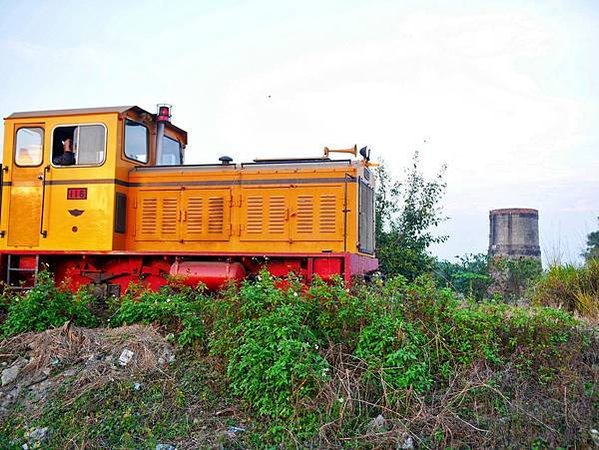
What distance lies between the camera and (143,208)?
10023 mm

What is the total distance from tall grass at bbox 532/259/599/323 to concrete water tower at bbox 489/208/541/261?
812 cm

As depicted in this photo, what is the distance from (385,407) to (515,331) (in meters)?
2.01

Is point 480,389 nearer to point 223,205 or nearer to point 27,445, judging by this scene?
point 27,445

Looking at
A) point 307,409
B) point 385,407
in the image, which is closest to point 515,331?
A: point 385,407

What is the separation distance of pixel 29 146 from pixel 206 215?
3212 millimetres

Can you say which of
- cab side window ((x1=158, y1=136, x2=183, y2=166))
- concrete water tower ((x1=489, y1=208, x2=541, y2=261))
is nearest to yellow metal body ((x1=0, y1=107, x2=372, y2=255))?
cab side window ((x1=158, y1=136, x2=183, y2=166))

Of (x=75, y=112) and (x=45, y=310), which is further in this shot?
(x=75, y=112)

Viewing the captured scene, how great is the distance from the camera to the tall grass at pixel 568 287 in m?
9.54

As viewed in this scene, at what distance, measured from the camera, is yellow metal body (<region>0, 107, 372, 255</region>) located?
9.47 meters

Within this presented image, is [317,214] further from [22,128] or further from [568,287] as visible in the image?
[22,128]

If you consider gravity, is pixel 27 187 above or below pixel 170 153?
below

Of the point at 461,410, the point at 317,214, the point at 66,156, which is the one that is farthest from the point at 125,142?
the point at 461,410

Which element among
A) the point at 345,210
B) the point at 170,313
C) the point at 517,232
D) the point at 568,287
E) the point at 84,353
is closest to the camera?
the point at 84,353

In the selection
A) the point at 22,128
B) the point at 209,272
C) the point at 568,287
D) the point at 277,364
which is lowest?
the point at 277,364
